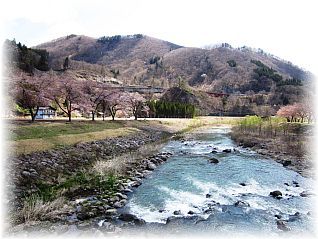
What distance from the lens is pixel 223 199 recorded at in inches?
489

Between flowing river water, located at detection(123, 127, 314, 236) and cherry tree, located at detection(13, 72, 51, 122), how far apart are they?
39.9 feet

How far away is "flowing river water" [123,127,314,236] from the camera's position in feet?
32.5

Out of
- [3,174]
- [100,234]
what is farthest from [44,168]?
[100,234]

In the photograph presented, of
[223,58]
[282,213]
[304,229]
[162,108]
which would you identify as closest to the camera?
[304,229]

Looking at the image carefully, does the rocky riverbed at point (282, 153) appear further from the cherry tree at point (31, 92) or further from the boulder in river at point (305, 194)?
the cherry tree at point (31, 92)

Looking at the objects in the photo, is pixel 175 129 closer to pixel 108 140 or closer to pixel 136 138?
pixel 136 138

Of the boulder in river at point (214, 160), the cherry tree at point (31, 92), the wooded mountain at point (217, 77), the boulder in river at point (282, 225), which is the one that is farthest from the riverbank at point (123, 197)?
the wooded mountain at point (217, 77)

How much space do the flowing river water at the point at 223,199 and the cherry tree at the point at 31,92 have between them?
12160mm

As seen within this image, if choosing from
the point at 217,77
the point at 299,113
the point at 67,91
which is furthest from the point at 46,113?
the point at 217,77

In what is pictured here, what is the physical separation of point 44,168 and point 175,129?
29.9m

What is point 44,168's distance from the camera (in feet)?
45.3

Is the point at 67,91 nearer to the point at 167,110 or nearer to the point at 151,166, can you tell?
the point at 151,166

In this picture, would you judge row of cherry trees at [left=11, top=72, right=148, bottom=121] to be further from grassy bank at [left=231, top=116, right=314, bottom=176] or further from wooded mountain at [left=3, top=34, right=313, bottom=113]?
wooded mountain at [left=3, top=34, right=313, bottom=113]

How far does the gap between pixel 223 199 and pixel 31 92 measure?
59.0 ft
